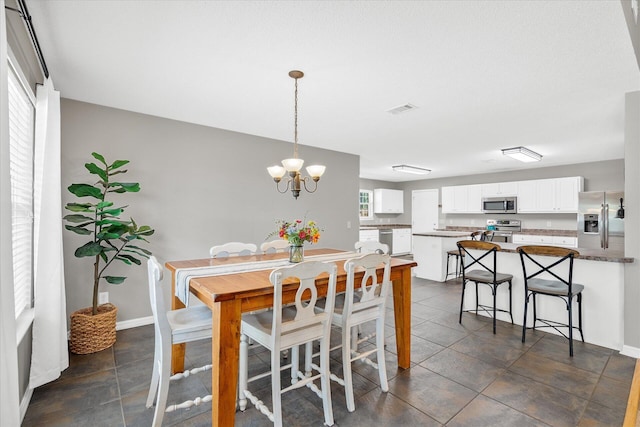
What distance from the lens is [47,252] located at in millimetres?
2328

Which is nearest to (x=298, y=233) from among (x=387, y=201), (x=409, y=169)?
(x=409, y=169)

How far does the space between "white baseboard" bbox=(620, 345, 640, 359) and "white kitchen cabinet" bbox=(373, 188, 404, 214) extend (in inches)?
250

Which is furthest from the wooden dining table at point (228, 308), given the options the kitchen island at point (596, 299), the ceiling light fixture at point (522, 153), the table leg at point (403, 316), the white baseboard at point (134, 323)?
the ceiling light fixture at point (522, 153)

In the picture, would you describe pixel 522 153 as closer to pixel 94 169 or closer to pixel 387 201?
pixel 387 201

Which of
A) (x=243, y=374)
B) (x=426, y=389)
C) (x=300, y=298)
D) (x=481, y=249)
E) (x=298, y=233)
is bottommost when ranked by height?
(x=426, y=389)

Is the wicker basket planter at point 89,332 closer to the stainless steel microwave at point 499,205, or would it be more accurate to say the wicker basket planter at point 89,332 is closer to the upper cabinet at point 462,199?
the stainless steel microwave at point 499,205

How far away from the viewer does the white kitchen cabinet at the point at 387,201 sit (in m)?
8.94

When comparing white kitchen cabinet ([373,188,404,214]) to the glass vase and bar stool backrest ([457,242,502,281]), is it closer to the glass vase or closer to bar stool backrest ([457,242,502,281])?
bar stool backrest ([457,242,502,281])

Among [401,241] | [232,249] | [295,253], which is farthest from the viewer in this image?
[401,241]

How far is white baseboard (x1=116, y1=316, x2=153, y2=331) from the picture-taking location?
338cm

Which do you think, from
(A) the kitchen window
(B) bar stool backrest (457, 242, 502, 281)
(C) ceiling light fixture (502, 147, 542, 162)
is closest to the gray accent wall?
(B) bar stool backrest (457, 242, 502, 281)

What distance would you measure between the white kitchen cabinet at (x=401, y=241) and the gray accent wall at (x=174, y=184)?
4447mm

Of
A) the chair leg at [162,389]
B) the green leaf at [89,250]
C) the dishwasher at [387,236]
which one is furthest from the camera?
the dishwasher at [387,236]

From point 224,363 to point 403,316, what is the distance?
1.51m
